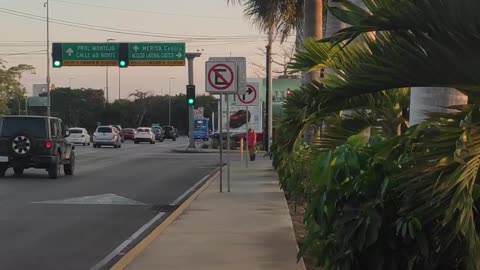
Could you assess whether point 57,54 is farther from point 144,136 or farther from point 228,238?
point 228,238

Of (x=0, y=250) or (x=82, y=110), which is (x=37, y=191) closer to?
(x=0, y=250)

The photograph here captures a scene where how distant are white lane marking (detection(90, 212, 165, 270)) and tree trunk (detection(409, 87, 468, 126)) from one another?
4353mm

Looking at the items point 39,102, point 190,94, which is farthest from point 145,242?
point 39,102

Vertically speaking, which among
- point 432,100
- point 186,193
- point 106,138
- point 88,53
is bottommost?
point 186,193

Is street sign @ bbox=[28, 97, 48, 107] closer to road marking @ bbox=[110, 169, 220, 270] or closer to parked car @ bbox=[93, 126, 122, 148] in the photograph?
parked car @ bbox=[93, 126, 122, 148]

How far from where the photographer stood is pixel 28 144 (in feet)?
61.1

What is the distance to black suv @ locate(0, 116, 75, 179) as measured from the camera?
1859 centimetres

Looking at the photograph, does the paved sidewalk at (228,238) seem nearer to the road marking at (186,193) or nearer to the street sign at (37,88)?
the road marking at (186,193)

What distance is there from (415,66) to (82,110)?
119 metres

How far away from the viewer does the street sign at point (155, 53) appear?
42719mm

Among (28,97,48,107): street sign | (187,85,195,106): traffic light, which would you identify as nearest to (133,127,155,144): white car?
(28,97,48,107): street sign

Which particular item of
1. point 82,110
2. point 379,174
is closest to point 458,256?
point 379,174

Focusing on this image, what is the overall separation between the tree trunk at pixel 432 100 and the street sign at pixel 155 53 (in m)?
38.8

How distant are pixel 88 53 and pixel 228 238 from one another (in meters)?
36.1
